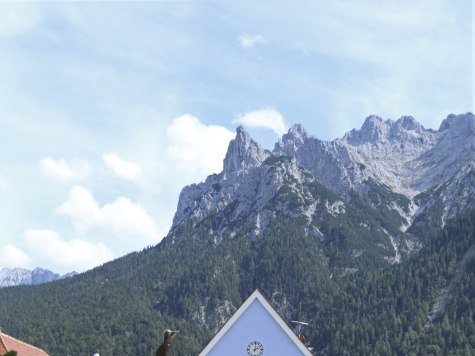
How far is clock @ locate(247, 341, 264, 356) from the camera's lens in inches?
1217

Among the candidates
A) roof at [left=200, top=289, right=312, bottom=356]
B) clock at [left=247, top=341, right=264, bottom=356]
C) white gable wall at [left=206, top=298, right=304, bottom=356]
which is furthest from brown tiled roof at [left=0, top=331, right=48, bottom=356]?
clock at [left=247, top=341, right=264, bottom=356]

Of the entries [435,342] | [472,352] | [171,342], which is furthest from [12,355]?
[435,342]

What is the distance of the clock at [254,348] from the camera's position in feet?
101

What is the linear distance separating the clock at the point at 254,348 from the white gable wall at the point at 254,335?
0.42 feet

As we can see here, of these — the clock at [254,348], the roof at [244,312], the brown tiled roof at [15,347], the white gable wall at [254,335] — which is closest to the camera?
the roof at [244,312]

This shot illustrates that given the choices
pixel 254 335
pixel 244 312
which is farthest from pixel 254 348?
pixel 244 312

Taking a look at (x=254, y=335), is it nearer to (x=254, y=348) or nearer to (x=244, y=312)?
(x=254, y=348)

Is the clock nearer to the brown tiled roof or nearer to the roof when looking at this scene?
the roof

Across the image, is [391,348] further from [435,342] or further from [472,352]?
[472,352]

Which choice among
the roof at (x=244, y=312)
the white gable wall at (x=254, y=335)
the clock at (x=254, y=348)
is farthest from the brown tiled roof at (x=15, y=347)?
the clock at (x=254, y=348)

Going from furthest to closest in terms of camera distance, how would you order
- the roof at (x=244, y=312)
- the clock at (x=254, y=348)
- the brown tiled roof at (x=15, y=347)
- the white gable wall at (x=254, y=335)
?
the brown tiled roof at (x=15, y=347), the clock at (x=254, y=348), the white gable wall at (x=254, y=335), the roof at (x=244, y=312)

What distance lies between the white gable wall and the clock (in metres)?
0.13

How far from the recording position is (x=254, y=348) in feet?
102

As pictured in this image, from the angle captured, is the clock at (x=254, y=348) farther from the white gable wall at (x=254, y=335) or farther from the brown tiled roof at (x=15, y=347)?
the brown tiled roof at (x=15, y=347)
